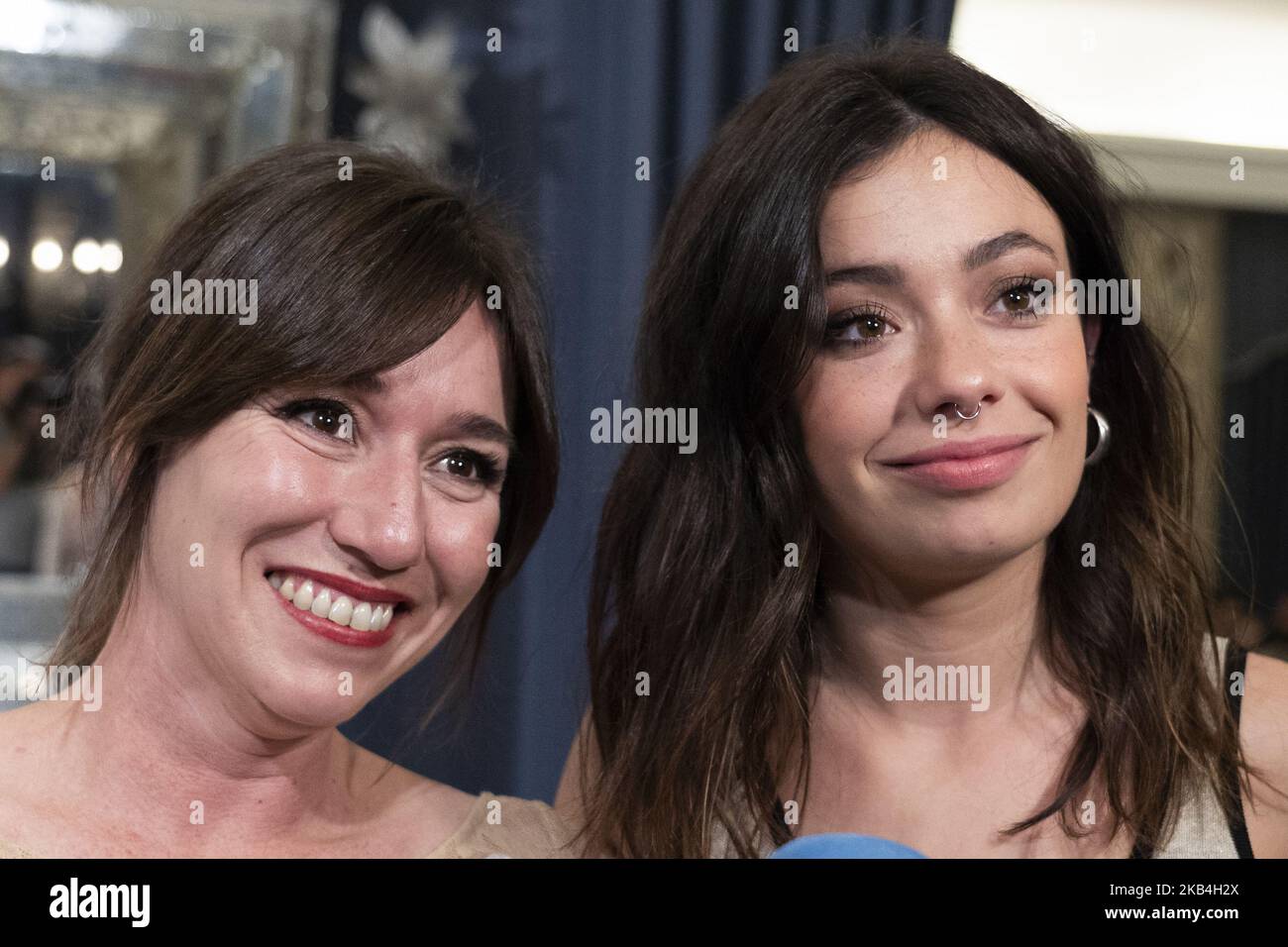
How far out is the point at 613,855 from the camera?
4.36 feet

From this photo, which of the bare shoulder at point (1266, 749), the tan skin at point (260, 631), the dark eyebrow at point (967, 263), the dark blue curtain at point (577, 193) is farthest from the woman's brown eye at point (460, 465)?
the bare shoulder at point (1266, 749)

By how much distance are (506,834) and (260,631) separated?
1.12 feet

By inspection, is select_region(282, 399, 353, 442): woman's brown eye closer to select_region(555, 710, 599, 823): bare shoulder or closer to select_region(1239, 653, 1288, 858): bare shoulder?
select_region(555, 710, 599, 823): bare shoulder

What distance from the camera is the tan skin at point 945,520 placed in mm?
1200

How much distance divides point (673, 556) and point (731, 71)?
68 cm

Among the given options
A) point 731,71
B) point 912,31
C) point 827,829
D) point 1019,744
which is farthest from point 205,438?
point 912,31

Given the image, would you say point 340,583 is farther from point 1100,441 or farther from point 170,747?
point 1100,441

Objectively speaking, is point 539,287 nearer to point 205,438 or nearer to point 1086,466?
point 205,438

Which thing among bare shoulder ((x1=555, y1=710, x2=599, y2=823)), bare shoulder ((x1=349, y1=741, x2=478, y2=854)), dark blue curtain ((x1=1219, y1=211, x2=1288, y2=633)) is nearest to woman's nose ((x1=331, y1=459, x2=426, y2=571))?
bare shoulder ((x1=349, y1=741, x2=478, y2=854))

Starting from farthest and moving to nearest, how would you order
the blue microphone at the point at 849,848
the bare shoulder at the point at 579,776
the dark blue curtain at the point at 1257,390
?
the dark blue curtain at the point at 1257,390
the bare shoulder at the point at 579,776
the blue microphone at the point at 849,848

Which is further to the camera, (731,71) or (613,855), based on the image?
(731,71)

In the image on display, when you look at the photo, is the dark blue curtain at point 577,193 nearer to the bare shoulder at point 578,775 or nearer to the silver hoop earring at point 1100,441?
the bare shoulder at point 578,775

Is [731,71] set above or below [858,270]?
above

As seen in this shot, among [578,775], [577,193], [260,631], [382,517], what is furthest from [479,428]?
[577,193]
